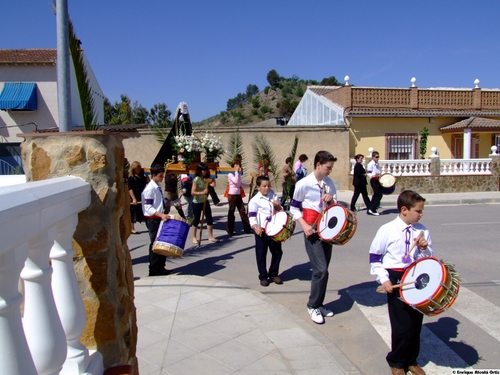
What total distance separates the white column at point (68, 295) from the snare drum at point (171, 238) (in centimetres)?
449

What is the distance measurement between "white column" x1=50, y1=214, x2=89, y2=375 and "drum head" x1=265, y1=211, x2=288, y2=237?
4247 mm

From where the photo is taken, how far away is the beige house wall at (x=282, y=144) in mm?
19250

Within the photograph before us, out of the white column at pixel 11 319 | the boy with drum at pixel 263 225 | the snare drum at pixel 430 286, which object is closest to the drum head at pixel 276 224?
the boy with drum at pixel 263 225

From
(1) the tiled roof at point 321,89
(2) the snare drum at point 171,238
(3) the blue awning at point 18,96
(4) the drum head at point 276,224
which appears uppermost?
(1) the tiled roof at point 321,89

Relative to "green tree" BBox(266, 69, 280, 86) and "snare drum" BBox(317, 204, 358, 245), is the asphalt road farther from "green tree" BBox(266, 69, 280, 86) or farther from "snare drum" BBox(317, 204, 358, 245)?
"green tree" BBox(266, 69, 280, 86)

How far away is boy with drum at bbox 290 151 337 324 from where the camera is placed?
17.0 feet

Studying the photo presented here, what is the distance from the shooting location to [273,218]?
21.4 feet

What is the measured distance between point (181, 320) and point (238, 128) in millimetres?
15000

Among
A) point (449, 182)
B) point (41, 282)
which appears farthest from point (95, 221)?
point (449, 182)

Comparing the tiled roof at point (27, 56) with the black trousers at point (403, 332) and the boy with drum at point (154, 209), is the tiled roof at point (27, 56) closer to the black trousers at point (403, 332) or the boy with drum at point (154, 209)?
the boy with drum at point (154, 209)

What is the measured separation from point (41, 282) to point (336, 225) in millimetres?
3645

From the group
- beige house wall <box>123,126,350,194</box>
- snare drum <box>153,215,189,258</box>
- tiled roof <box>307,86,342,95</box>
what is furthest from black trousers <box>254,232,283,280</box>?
tiled roof <box>307,86,342,95</box>

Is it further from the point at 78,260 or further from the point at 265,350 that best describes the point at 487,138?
the point at 78,260

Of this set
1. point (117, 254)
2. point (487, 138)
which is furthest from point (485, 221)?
point (487, 138)
